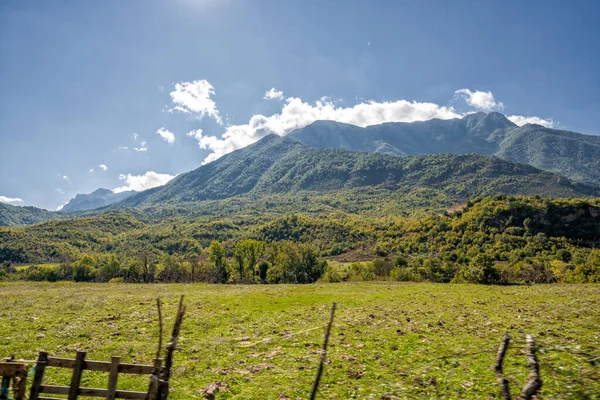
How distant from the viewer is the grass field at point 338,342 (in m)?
12.8

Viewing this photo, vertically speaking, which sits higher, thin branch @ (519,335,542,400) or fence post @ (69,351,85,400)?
thin branch @ (519,335,542,400)

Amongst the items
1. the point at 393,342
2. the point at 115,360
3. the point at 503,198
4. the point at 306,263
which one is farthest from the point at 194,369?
the point at 503,198

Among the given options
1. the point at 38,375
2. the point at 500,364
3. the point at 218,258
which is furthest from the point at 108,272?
the point at 500,364

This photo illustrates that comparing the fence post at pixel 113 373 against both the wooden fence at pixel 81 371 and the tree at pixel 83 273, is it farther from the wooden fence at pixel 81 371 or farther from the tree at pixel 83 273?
the tree at pixel 83 273

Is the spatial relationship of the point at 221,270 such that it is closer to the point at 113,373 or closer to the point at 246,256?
the point at 246,256

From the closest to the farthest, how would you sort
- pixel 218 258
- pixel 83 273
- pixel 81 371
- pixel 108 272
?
pixel 81 371, pixel 108 272, pixel 218 258, pixel 83 273

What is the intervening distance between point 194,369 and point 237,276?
9195 centimetres

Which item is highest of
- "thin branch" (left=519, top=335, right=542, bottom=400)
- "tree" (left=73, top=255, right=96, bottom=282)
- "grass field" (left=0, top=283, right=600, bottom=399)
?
"thin branch" (left=519, top=335, right=542, bottom=400)

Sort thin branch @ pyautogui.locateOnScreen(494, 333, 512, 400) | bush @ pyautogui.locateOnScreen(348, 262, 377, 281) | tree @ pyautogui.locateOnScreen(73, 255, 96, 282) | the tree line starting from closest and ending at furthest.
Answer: thin branch @ pyautogui.locateOnScreen(494, 333, 512, 400) → bush @ pyautogui.locateOnScreen(348, 262, 377, 281) → the tree line → tree @ pyautogui.locateOnScreen(73, 255, 96, 282)

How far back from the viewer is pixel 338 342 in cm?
1981

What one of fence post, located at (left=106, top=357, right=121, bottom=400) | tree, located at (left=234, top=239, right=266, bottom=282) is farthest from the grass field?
tree, located at (left=234, top=239, right=266, bottom=282)

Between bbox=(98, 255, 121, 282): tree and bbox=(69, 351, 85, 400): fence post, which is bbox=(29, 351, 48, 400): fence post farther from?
bbox=(98, 255, 121, 282): tree

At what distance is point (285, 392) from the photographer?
506 inches

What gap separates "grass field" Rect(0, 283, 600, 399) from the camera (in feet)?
41.9
